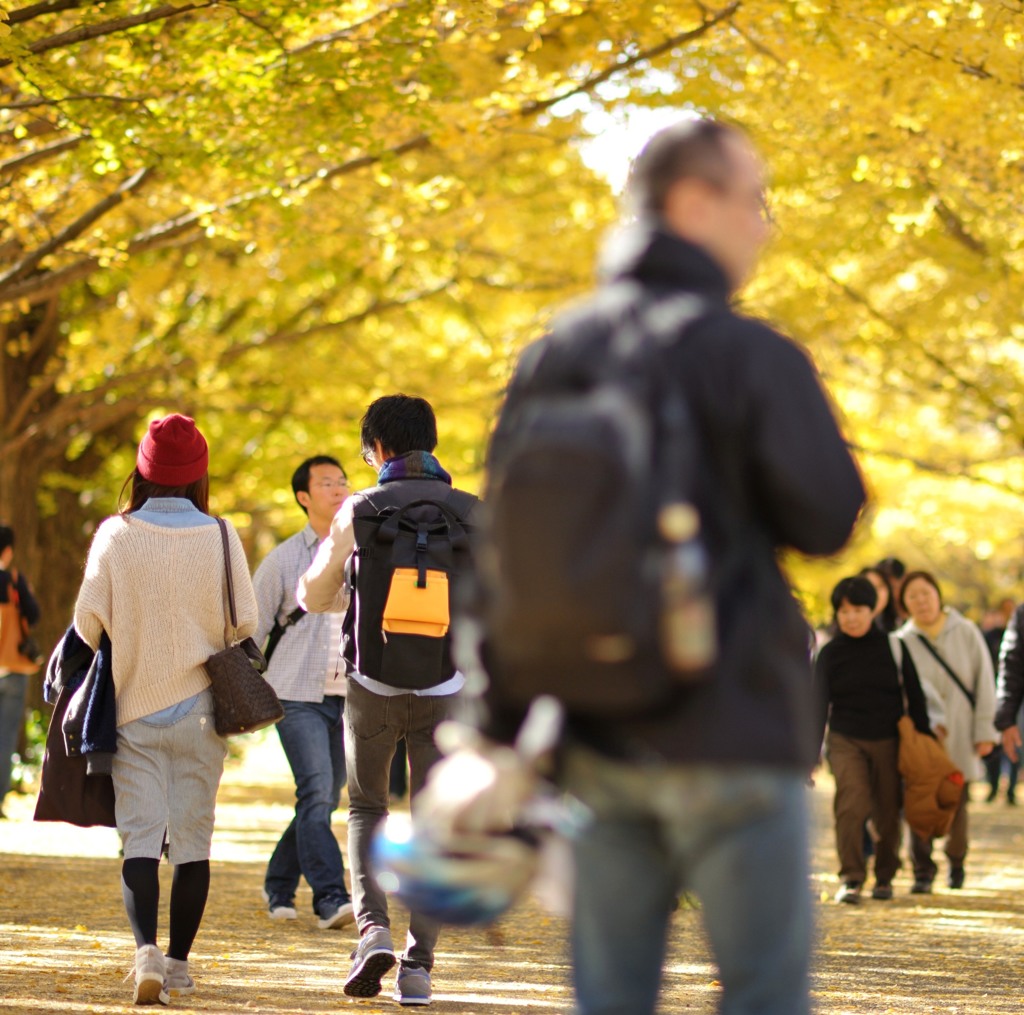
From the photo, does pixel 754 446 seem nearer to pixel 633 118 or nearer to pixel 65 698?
pixel 65 698

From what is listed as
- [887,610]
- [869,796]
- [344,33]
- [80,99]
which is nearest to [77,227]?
[344,33]

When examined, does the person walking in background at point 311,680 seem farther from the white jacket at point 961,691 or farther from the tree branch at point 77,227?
the white jacket at point 961,691

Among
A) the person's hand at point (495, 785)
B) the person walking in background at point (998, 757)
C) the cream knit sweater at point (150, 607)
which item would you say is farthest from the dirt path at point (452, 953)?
the person walking in background at point (998, 757)

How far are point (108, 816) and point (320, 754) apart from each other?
2094mm

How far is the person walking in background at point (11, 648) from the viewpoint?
1244 centimetres

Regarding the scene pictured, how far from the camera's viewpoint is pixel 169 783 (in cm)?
615

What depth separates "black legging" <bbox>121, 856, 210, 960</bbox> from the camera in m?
6.03

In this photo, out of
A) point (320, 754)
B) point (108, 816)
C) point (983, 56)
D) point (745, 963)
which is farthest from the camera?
point (983, 56)

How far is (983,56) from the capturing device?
8.91 metres

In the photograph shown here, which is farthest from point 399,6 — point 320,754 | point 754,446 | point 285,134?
point 754,446

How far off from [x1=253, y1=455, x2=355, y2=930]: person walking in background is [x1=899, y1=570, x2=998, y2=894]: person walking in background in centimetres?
419

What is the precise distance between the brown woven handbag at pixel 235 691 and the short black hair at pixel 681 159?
3.46 meters

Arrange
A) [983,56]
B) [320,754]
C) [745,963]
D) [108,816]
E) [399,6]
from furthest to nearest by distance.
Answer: [399,6]
[983,56]
[320,754]
[108,816]
[745,963]

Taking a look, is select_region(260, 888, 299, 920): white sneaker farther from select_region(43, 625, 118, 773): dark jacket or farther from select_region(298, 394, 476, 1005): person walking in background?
select_region(43, 625, 118, 773): dark jacket
